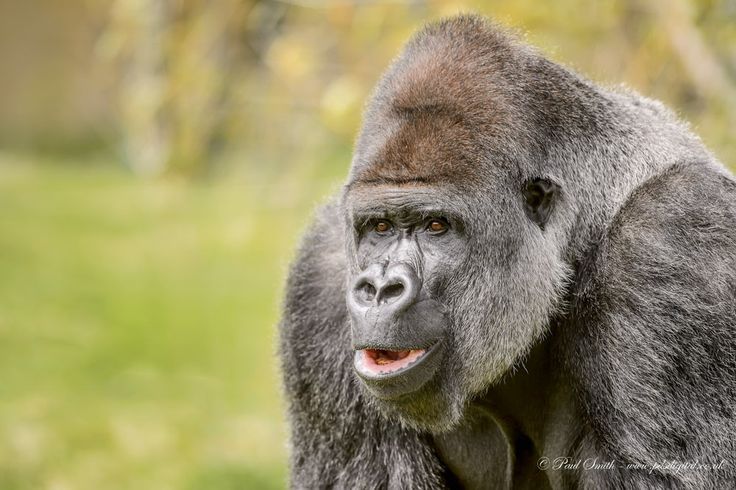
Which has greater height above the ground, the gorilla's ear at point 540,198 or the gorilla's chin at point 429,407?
the gorilla's ear at point 540,198

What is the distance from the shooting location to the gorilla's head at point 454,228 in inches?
179

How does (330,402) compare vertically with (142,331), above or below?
above

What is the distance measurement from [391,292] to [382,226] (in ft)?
1.27

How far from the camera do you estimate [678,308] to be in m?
4.53

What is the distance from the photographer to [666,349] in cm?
452

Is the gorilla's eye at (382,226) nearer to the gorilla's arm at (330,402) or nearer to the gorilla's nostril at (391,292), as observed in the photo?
the gorilla's nostril at (391,292)

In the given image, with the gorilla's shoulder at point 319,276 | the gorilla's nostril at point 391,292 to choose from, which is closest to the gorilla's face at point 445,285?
the gorilla's nostril at point 391,292

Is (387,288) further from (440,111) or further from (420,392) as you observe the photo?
(440,111)

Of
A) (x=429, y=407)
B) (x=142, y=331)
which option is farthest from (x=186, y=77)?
(x=429, y=407)

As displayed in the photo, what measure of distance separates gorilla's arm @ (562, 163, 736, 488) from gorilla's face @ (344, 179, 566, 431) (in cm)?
30

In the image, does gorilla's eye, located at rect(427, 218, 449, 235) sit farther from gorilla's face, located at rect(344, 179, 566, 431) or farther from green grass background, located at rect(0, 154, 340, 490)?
green grass background, located at rect(0, 154, 340, 490)

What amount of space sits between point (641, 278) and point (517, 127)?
2.65 ft

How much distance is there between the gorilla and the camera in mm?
4520

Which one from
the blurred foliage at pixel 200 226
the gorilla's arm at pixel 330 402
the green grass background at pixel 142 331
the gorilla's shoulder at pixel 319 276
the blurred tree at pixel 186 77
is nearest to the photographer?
the gorilla's arm at pixel 330 402
